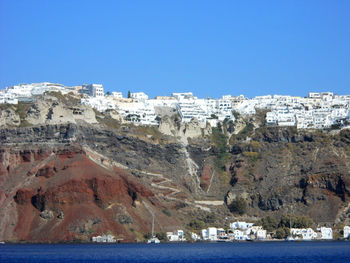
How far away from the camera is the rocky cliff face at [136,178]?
155375mm

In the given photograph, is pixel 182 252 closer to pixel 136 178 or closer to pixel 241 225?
pixel 241 225

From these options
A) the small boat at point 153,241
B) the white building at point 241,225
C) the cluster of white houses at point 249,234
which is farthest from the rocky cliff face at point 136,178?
the white building at point 241,225

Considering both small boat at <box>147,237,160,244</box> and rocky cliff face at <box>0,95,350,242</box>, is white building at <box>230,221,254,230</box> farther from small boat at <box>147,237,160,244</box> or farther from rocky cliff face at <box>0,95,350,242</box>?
small boat at <box>147,237,160,244</box>

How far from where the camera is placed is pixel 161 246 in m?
151

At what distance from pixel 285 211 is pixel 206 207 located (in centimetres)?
1515

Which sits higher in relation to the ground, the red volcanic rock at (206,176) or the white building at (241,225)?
the red volcanic rock at (206,176)

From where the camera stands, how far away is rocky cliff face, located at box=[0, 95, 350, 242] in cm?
15538

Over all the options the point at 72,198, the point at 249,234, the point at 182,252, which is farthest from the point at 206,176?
the point at 182,252

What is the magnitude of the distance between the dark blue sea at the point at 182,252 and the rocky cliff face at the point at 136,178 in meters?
6.63

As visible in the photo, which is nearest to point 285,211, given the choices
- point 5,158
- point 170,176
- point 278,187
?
point 278,187

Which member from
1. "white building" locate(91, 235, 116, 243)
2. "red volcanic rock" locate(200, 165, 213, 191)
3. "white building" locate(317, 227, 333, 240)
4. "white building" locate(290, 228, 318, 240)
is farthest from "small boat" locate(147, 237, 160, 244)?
"red volcanic rock" locate(200, 165, 213, 191)

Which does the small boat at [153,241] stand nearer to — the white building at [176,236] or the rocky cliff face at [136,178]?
the rocky cliff face at [136,178]

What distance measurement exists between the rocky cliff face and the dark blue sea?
6633 mm

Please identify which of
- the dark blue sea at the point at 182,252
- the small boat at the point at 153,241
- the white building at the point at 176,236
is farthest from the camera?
the white building at the point at 176,236
